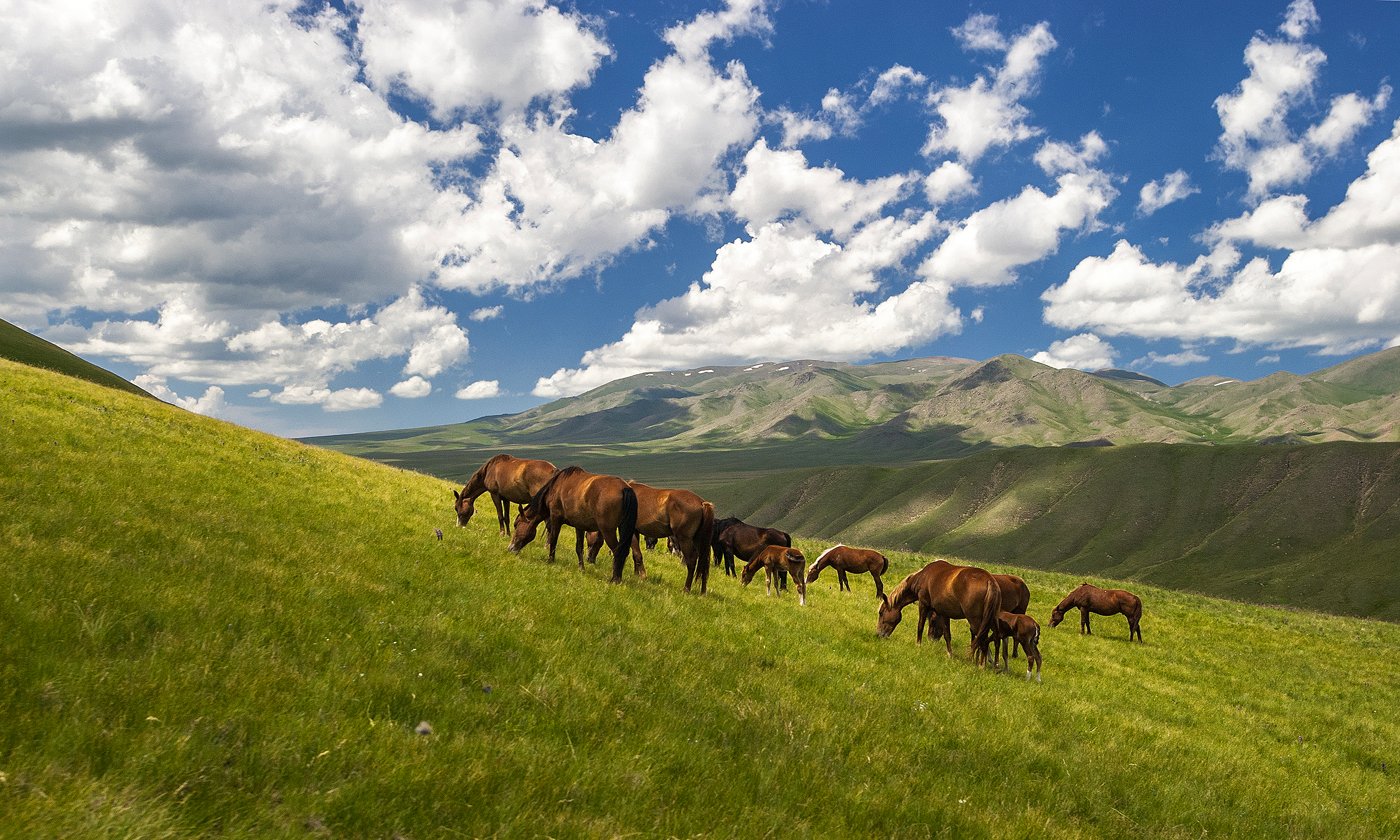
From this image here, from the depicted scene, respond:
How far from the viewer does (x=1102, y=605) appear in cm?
2505

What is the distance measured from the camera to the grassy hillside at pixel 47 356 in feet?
223

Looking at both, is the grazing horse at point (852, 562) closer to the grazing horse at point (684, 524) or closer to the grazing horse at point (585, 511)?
the grazing horse at point (684, 524)

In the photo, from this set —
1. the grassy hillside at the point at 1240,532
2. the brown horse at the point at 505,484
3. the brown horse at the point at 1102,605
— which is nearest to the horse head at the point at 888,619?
the brown horse at the point at 505,484

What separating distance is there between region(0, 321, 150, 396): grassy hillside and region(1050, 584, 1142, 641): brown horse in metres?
80.0

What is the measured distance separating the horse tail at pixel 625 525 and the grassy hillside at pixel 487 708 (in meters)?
0.76

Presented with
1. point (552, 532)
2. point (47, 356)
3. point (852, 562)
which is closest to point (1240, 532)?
point (852, 562)

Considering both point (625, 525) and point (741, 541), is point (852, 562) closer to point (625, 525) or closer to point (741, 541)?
point (741, 541)

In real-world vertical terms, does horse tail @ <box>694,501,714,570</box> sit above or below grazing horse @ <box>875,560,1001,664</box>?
above

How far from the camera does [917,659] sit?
14.6 m

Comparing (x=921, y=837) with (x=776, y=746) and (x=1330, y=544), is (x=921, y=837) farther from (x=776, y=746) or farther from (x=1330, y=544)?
(x=1330, y=544)

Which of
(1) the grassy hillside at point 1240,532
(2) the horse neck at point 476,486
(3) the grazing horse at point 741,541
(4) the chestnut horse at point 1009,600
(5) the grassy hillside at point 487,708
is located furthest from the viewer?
(1) the grassy hillside at point 1240,532

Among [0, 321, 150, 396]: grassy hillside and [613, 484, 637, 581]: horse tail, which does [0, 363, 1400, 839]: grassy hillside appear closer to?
[613, 484, 637, 581]: horse tail

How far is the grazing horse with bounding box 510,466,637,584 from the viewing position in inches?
598

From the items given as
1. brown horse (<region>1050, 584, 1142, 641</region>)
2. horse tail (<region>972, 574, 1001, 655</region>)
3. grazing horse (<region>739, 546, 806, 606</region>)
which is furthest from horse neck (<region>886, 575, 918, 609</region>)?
brown horse (<region>1050, 584, 1142, 641</region>)
